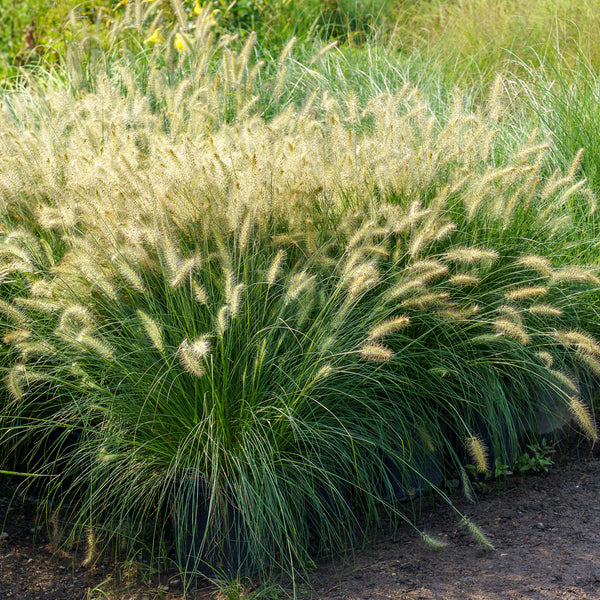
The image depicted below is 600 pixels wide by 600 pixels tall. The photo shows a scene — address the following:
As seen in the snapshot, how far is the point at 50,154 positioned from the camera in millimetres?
3529

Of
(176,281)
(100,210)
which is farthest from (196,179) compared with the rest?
(176,281)

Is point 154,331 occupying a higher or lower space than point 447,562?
higher

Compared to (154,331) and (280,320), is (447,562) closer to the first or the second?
(280,320)

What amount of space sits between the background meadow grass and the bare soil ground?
0.14 metres

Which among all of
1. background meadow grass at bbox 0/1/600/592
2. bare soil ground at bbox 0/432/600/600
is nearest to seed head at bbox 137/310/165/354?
background meadow grass at bbox 0/1/600/592

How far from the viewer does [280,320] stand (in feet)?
9.23

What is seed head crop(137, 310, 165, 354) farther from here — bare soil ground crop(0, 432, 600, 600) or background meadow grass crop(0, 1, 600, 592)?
bare soil ground crop(0, 432, 600, 600)

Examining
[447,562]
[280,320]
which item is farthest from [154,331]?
[447,562]

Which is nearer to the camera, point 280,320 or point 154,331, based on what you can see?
point 154,331

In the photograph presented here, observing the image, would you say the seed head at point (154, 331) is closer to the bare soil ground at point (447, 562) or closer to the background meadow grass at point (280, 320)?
the background meadow grass at point (280, 320)

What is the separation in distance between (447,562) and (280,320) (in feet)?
3.69

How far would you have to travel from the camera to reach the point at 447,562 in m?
2.81

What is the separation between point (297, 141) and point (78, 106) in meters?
1.64

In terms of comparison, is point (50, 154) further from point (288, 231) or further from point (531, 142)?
point (531, 142)
